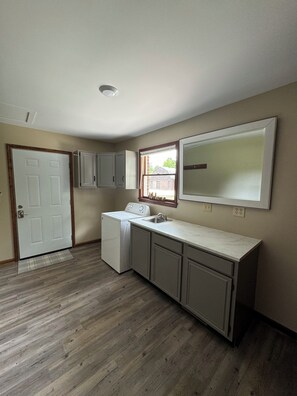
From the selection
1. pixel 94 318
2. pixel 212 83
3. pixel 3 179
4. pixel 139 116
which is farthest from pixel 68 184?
pixel 212 83

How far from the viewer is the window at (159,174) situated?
2.78 meters

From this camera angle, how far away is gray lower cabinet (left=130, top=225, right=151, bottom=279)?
2328 mm

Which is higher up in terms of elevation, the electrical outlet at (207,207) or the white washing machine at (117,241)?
the electrical outlet at (207,207)

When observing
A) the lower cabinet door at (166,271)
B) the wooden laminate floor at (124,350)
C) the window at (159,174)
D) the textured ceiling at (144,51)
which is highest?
the textured ceiling at (144,51)

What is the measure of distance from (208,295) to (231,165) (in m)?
1.44

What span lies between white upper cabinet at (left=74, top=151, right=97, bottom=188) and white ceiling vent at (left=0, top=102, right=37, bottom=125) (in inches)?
37.8

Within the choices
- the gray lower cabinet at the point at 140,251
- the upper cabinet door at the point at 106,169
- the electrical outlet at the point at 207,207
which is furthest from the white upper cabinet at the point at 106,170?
the electrical outlet at the point at 207,207

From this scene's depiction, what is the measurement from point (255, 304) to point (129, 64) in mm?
2682

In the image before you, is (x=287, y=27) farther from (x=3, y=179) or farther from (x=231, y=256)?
(x=3, y=179)

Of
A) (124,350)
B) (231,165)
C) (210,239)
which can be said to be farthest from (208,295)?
(231,165)

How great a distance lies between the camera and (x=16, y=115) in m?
2.41

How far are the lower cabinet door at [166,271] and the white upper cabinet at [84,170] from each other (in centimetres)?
211

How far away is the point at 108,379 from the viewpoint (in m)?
1.27

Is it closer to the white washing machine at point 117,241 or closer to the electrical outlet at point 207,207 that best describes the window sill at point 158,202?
the white washing machine at point 117,241
